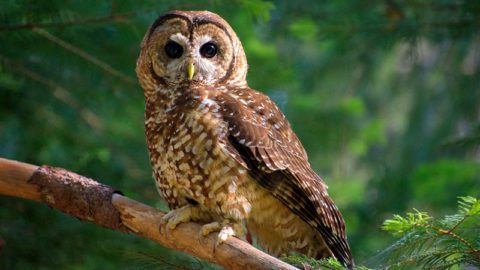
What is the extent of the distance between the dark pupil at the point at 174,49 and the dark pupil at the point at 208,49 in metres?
0.10

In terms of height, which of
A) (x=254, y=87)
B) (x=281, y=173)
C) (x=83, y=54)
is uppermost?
(x=254, y=87)

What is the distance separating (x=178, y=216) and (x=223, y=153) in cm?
33

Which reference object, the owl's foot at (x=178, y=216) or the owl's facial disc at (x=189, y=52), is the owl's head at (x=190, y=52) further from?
the owl's foot at (x=178, y=216)

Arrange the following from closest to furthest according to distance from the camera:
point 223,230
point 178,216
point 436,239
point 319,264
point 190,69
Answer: point 436,239 < point 319,264 < point 223,230 < point 178,216 < point 190,69

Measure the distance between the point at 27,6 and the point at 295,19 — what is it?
3.47 m

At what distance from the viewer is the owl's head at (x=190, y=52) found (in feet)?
12.7

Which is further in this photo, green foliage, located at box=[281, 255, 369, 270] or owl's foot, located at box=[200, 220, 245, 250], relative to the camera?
owl's foot, located at box=[200, 220, 245, 250]

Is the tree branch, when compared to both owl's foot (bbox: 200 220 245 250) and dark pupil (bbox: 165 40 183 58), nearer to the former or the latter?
owl's foot (bbox: 200 220 245 250)

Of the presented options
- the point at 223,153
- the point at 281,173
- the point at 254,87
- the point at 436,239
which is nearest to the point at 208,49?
the point at 223,153

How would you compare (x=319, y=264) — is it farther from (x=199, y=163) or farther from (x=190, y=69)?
(x=190, y=69)

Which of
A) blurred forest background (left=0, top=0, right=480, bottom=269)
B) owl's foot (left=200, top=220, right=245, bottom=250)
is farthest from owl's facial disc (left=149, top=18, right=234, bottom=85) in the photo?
owl's foot (left=200, top=220, right=245, bottom=250)

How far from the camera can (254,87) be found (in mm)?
5109

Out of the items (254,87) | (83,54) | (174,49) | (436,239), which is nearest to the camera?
(436,239)

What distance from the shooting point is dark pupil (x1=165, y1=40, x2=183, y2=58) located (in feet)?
12.9
